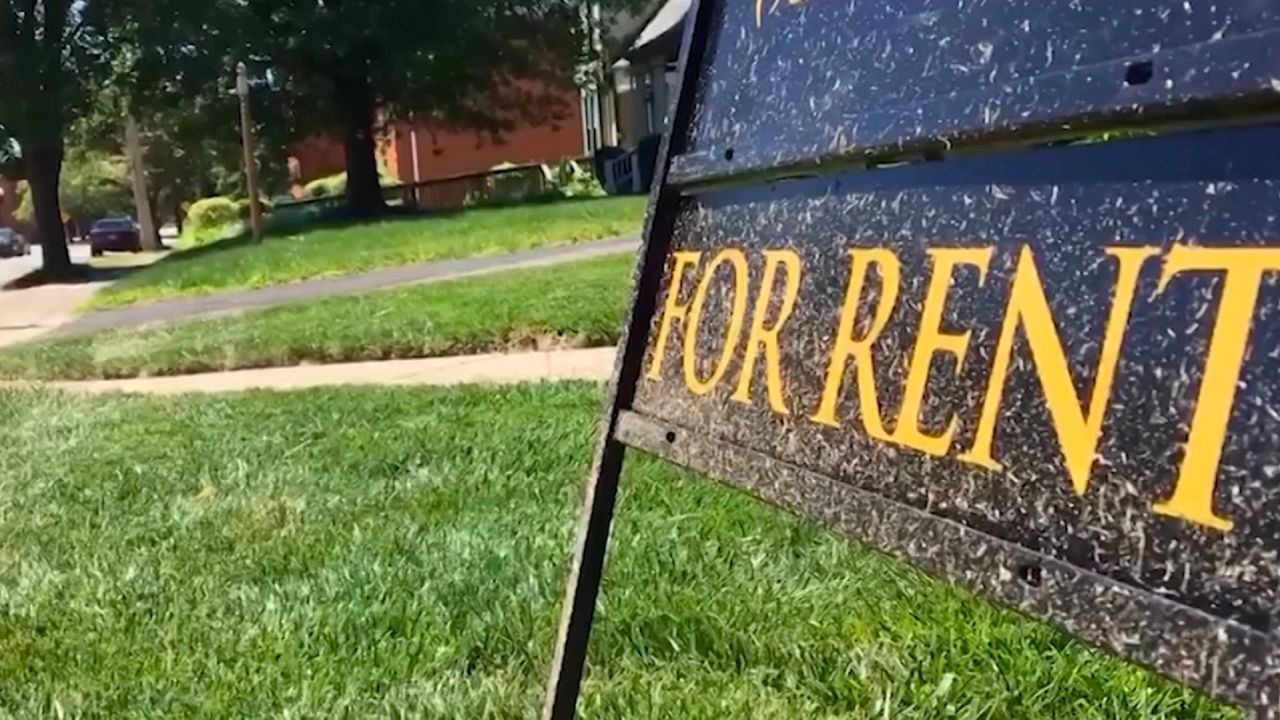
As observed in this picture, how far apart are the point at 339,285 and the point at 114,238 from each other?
3947 cm

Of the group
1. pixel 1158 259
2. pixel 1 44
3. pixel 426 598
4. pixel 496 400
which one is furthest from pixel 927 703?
pixel 1 44

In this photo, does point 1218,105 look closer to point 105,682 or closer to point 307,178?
point 105,682

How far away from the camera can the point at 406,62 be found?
1227 inches

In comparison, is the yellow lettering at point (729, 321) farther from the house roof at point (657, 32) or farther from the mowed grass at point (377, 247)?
the house roof at point (657, 32)

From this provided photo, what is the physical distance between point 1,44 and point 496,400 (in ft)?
91.2

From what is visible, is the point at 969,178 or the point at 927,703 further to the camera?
the point at 927,703

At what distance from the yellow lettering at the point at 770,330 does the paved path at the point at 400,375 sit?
16.1 feet

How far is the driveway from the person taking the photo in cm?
1733

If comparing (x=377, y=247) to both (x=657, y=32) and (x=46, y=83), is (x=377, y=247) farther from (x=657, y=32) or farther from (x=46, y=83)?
(x=657, y=32)

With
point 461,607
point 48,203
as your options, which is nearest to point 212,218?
point 48,203

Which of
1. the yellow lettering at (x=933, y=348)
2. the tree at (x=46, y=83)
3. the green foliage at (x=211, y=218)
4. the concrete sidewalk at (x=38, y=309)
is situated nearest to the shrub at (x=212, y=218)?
the green foliage at (x=211, y=218)

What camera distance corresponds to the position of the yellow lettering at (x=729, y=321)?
213cm

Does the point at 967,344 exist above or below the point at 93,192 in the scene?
below

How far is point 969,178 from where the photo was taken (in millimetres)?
1663
